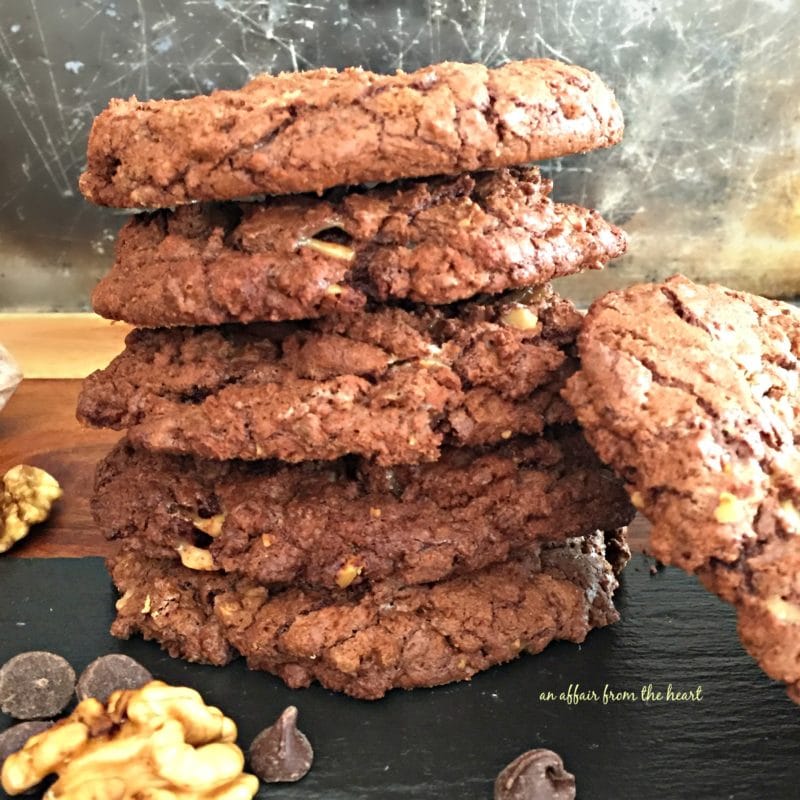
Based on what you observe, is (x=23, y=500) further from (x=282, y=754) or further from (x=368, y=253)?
(x=368, y=253)

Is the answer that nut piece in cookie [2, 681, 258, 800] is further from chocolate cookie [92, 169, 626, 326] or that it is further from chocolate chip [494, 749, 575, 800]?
chocolate cookie [92, 169, 626, 326]

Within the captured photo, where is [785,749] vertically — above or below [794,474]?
below

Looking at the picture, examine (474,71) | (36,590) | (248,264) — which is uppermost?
(474,71)

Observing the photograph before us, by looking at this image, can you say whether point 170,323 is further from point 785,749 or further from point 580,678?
point 785,749

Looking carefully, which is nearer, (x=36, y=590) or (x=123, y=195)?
(x=123, y=195)

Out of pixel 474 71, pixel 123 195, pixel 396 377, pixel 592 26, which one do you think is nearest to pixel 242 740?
pixel 396 377
